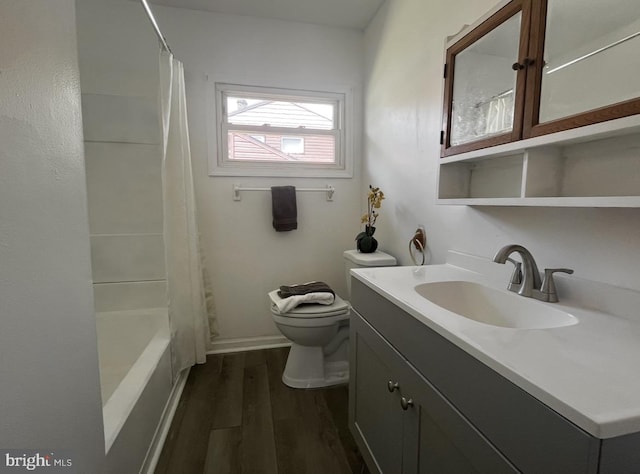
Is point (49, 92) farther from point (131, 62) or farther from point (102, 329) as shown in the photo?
point (102, 329)

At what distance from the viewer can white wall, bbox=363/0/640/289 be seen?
33.4 inches

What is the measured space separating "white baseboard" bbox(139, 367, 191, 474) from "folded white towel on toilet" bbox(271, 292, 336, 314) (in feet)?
2.40

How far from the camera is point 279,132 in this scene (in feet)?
7.59

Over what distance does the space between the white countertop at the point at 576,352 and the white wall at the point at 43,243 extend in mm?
828


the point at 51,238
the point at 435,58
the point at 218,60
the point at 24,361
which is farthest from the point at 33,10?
the point at 218,60

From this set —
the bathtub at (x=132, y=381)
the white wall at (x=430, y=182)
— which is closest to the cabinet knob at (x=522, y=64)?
the white wall at (x=430, y=182)

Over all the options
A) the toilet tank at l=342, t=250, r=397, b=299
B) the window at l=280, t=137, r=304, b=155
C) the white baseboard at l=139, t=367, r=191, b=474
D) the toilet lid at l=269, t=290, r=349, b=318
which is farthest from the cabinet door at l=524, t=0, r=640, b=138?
the white baseboard at l=139, t=367, r=191, b=474

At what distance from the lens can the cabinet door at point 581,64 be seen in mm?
686

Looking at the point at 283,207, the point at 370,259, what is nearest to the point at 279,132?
the point at 283,207

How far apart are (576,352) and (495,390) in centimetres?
18

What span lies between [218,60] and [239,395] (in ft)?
Result: 7.10

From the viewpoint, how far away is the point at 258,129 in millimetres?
2279

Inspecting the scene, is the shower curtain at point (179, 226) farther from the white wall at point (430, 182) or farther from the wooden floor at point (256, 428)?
the white wall at point (430, 182)

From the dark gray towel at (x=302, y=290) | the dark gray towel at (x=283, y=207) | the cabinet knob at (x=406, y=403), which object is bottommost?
the cabinet knob at (x=406, y=403)
